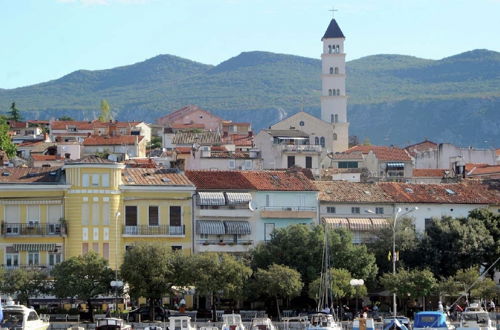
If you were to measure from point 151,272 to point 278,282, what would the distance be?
6.85 m

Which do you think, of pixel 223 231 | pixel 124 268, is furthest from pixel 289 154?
pixel 124 268

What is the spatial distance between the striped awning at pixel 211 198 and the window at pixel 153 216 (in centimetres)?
264

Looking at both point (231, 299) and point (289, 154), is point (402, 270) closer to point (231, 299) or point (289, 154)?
point (231, 299)

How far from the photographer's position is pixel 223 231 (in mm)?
85938

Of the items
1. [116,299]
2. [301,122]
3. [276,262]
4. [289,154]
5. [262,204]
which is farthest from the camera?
[301,122]

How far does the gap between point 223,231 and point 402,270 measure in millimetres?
11252

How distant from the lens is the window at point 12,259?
82.4 metres

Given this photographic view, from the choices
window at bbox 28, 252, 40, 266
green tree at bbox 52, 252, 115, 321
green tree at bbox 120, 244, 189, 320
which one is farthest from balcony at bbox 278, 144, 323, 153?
green tree at bbox 52, 252, 115, 321

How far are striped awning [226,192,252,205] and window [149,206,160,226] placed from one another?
4477mm

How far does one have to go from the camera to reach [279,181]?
297 feet

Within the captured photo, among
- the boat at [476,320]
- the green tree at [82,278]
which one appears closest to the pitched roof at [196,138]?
the green tree at [82,278]

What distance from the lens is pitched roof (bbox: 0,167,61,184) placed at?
8388cm

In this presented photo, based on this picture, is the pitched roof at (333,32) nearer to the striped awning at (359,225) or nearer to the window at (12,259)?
the striped awning at (359,225)

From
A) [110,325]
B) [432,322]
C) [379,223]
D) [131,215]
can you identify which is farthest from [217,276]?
[432,322]
